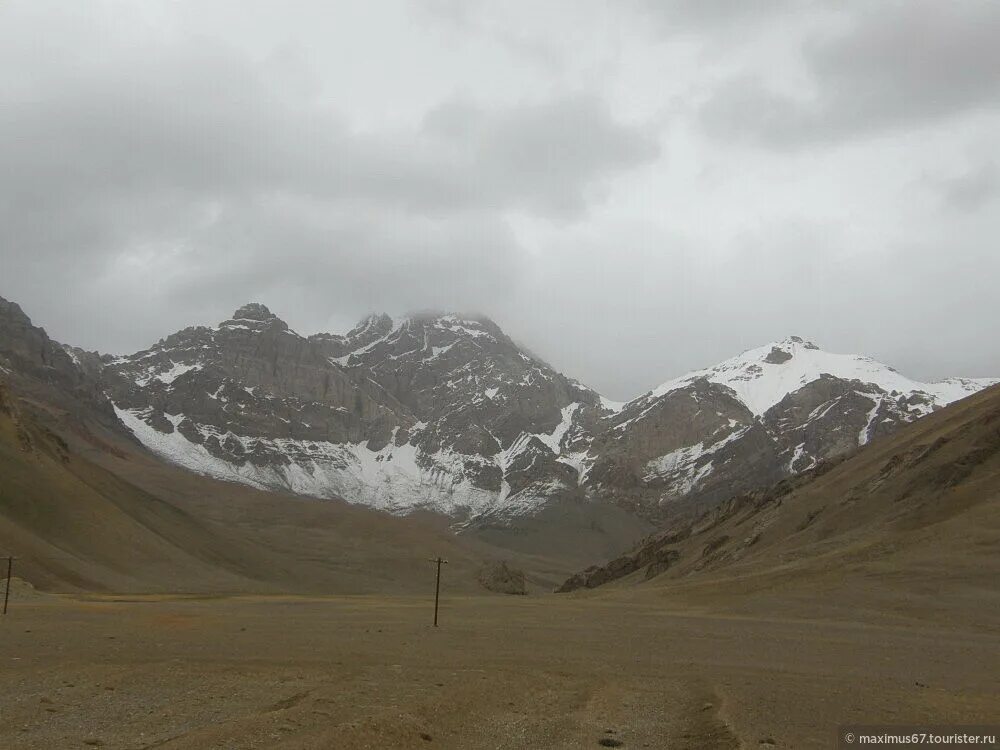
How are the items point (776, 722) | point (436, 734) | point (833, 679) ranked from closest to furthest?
point (436, 734)
point (776, 722)
point (833, 679)

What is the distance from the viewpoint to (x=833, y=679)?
85.8ft

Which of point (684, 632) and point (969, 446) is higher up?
point (969, 446)

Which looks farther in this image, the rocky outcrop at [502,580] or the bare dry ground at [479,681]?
the rocky outcrop at [502,580]

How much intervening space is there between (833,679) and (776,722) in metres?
7.31

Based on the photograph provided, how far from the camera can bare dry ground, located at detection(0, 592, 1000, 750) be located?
18.4 m

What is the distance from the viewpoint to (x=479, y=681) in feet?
82.6

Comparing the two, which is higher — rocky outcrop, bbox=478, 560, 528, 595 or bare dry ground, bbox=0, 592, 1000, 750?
bare dry ground, bbox=0, 592, 1000, 750

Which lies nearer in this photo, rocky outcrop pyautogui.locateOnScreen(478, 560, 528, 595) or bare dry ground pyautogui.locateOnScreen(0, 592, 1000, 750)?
bare dry ground pyautogui.locateOnScreen(0, 592, 1000, 750)

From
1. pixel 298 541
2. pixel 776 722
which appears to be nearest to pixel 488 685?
pixel 776 722

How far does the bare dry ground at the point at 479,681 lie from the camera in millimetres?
18391

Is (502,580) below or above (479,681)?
below

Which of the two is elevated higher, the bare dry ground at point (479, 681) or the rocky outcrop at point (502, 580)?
the bare dry ground at point (479, 681)

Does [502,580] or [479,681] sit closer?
[479,681]

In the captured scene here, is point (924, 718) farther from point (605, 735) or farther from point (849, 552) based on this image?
point (849, 552)
